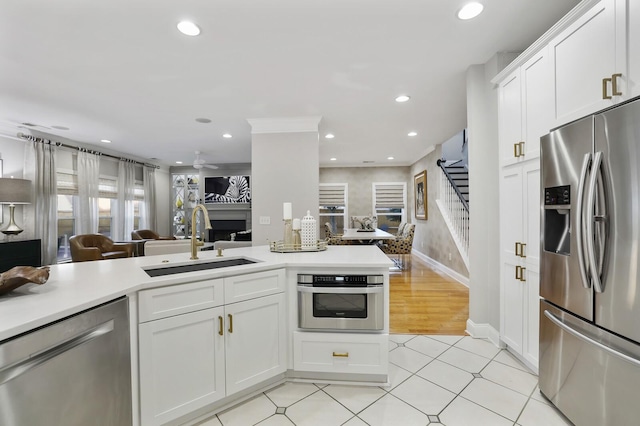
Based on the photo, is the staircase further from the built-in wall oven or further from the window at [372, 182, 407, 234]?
the built-in wall oven


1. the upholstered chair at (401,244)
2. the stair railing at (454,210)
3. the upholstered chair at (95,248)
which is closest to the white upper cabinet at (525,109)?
the stair railing at (454,210)

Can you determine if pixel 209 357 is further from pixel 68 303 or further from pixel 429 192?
pixel 429 192

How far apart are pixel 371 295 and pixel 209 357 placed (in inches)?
42.1

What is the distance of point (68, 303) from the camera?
108 cm

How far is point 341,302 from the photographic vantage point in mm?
1906

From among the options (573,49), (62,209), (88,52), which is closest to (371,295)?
(573,49)

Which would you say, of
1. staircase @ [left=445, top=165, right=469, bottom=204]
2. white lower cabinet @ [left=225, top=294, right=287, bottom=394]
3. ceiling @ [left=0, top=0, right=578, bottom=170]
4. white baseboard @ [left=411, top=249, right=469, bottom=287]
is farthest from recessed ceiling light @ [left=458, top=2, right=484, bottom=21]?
staircase @ [left=445, top=165, right=469, bottom=204]

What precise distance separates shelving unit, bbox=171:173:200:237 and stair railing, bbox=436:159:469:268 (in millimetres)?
6632

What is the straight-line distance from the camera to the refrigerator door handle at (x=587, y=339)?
119cm

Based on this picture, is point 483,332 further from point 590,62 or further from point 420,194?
point 420,194

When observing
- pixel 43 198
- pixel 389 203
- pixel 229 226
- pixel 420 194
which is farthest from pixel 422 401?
pixel 229 226

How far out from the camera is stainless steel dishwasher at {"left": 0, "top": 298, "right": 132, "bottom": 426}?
877 mm

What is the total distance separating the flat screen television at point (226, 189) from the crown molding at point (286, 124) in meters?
4.06

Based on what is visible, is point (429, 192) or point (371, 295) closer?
point (371, 295)
